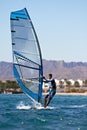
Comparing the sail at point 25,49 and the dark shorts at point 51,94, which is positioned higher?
the sail at point 25,49

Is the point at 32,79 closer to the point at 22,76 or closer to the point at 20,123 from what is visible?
the point at 22,76

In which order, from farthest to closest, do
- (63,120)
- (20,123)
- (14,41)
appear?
(14,41) → (63,120) → (20,123)

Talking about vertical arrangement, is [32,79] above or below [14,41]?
below

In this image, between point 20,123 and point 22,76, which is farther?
point 22,76

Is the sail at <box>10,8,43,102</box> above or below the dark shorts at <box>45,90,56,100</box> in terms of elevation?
above

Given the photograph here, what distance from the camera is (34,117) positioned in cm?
2616

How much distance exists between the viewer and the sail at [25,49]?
31766 mm

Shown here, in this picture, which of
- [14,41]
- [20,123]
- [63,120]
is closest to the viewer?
[20,123]

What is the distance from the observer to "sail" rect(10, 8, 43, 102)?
A: 31766 millimetres

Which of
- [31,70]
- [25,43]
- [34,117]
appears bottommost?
[34,117]

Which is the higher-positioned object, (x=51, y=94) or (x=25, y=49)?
(x=25, y=49)

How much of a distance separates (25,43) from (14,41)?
794 mm

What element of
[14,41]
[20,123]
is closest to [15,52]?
[14,41]

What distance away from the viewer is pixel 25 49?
105ft
